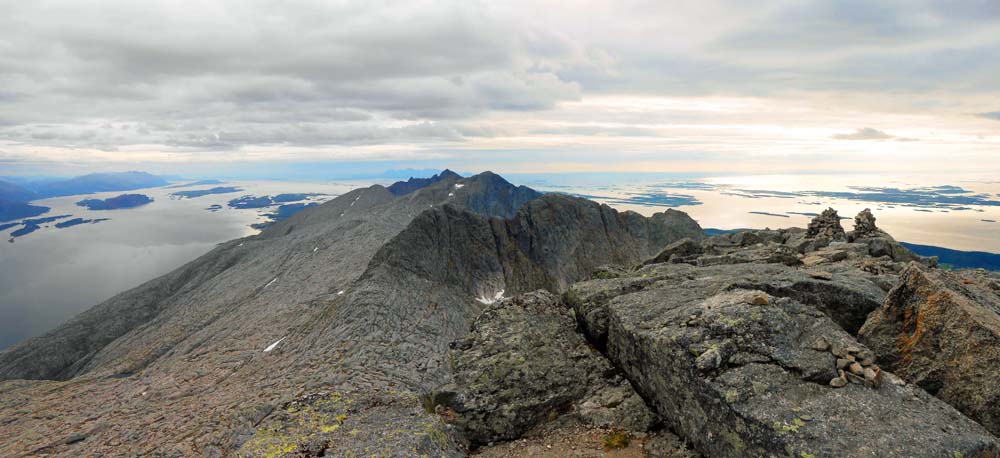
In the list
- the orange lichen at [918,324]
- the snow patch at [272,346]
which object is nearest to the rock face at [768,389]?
the orange lichen at [918,324]

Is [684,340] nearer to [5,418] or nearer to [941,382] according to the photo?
[941,382]

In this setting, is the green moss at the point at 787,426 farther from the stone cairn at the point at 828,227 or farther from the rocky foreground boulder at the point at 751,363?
the stone cairn at the point at 828,227

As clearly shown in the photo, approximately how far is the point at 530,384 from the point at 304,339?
208ft

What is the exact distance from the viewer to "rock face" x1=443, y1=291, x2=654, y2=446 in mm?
16172

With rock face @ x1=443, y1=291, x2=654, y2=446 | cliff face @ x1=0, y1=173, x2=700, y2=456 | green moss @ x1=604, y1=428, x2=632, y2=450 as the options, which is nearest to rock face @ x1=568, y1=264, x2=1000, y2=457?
rock face @ x1=443, y1=291, x2=654, y2=446

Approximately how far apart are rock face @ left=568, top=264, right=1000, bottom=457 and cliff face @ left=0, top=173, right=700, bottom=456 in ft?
29.2

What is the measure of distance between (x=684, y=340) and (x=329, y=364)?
2090 inches

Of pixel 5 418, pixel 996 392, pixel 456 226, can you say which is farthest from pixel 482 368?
pixel 456 226

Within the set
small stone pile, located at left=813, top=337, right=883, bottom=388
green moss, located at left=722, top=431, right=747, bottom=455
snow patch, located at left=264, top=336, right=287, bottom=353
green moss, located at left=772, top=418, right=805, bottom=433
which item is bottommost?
snow patch, located at left=264, top=336, right=287, bottom=353

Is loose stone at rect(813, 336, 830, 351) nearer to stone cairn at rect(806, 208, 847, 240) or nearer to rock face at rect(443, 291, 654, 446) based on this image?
rock face at rect(443, 291, 654, 446)

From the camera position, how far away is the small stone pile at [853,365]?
11.1 meters

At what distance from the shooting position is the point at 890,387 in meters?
11.1

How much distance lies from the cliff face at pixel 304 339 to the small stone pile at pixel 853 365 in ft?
42.8

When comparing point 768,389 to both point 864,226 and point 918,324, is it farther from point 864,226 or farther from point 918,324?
point 864,226
